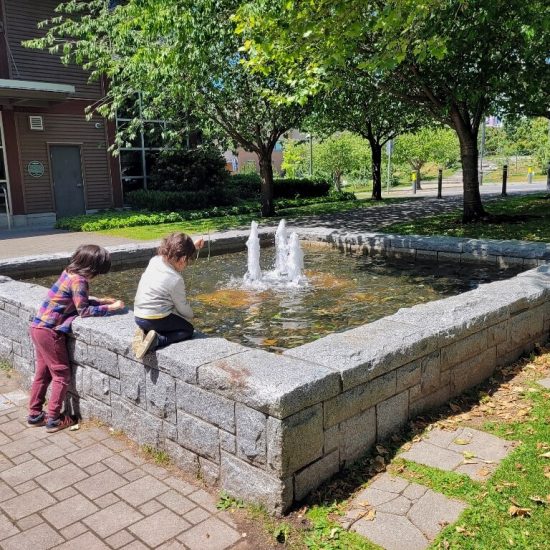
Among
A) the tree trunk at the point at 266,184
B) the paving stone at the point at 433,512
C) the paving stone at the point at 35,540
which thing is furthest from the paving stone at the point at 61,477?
the tree trunk at the point at 266,184

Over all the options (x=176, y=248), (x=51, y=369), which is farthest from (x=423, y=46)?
(x=51, y=369)

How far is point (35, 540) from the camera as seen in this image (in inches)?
118

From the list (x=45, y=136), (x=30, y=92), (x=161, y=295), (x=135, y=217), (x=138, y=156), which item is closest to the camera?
(x=161, y=295)

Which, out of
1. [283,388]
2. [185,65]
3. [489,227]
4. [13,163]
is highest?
[185,65]

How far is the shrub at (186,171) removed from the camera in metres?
20.6

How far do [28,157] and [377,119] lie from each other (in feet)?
39.6

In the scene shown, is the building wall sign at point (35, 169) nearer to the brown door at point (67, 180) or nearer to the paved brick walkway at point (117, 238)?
the brown door at point (67, 180)

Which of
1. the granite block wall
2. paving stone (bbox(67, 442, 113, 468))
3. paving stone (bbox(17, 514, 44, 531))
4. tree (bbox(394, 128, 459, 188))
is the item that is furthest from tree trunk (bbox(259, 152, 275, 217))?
tree (bbox(394, 128, 459, 188))

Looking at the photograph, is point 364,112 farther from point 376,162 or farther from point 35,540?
point 35,540

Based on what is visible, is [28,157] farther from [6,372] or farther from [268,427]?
[268,427]

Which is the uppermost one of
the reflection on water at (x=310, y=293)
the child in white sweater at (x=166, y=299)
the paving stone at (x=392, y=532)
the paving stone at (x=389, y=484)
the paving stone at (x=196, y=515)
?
the child in white sweater at (x=166, y=299)

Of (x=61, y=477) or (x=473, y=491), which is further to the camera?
(x=61, y=477)

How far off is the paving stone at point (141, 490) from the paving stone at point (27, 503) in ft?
1.37

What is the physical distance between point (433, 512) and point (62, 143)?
18.2 metres
